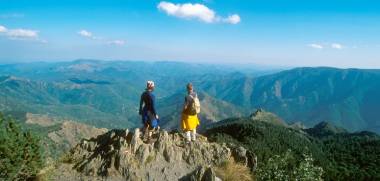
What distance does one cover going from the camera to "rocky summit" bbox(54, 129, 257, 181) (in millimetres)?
28375

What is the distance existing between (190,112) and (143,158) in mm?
5568

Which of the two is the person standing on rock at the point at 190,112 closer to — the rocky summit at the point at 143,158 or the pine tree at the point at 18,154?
the rocky summit at the point at 143,158

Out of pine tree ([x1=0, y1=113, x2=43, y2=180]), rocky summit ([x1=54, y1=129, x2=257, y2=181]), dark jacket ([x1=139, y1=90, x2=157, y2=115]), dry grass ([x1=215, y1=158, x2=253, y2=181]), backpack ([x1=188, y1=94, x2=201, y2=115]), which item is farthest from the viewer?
backpack ([x1=188, y1=94, x2=201, y2=115])

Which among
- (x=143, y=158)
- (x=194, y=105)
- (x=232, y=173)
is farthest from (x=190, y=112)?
(x=232, y=173)

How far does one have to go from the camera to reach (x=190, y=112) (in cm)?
3334

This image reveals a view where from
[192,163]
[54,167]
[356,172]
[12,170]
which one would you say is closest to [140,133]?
[192,163]

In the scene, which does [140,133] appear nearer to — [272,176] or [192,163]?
[192,163]

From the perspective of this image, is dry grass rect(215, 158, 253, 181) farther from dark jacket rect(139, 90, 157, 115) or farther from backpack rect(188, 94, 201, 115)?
dark jacket rect(139, 90, 157, 115)

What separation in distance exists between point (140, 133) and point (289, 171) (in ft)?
38.7

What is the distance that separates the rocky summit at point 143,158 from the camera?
2838 centimetres

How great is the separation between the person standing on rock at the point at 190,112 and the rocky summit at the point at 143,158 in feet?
3.48

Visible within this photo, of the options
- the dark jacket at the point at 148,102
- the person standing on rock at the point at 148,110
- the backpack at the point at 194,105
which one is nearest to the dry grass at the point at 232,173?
the backpack at the point at 194,105

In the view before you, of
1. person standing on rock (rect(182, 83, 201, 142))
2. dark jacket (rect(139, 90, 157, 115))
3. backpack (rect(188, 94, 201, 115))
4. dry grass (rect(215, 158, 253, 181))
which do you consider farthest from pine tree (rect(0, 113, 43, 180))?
dry grass (rect(215, 158, 253, 181))

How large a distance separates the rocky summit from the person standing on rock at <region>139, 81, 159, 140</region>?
25.4 inches
